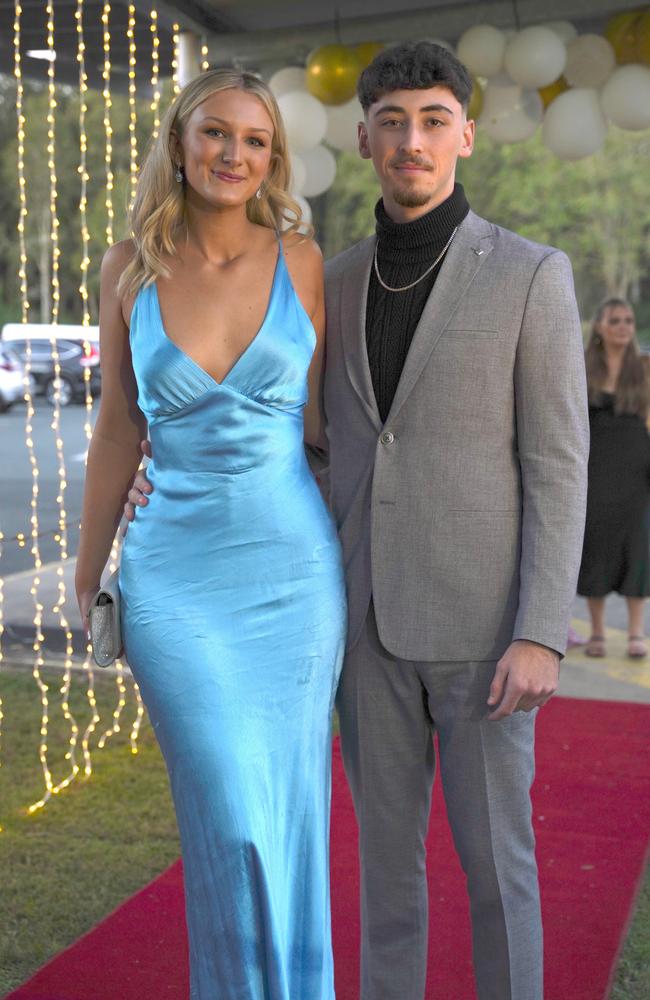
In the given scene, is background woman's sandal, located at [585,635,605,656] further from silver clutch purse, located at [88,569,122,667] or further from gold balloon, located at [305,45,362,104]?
silver clutch purse, located at [88,569,122,667]

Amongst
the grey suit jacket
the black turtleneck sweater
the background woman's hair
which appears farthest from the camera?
the background woman's hair

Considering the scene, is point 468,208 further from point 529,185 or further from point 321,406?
point 529,185

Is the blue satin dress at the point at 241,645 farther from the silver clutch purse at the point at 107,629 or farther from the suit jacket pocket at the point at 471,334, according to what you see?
the suit jacket pocket at the point at 471,334

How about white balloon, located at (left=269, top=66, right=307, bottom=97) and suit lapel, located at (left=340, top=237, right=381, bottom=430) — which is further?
white balloon, located at (left=269, top=66, right=307, bottom=97)

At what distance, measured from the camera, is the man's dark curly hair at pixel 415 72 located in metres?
2.19

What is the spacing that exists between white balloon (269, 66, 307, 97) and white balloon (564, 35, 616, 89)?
135cm

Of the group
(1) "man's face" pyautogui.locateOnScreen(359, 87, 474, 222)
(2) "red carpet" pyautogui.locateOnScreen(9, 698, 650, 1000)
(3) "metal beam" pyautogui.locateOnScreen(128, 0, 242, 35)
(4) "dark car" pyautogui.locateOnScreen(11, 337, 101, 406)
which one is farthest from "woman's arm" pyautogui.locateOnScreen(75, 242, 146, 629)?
(4) "dark car" pyautogui.locateOnScreen(11, 337, 101, 406)

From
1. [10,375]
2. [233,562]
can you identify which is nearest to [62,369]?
[10,375]

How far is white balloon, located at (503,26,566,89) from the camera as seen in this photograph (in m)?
6.07

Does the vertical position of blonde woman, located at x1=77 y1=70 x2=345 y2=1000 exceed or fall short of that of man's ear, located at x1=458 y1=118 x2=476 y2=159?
it falls short

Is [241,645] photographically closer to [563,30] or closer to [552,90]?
[563,30]

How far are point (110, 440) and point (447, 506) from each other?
0.73 metres

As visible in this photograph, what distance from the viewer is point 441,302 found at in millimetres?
2232

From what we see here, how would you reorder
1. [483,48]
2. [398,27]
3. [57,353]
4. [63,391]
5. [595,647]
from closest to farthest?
[483,48], [595,647], [398,27], [57,353], [63,391]
